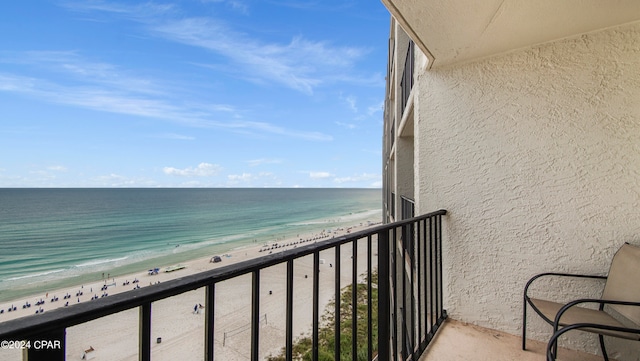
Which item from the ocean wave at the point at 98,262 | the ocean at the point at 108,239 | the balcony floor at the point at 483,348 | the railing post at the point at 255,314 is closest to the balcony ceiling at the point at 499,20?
the railing post at the point at 255,314

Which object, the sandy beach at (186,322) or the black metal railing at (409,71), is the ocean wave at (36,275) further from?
the black metal railing at (409,71)

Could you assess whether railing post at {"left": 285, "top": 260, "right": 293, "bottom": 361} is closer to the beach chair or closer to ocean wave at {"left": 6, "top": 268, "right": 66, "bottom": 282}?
the beach chair

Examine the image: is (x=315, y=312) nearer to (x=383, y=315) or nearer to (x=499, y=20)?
(x=383, y=315)

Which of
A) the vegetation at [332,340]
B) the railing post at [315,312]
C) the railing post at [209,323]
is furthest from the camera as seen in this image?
the vegetation at [332,340]

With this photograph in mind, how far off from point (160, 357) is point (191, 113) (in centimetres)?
6001

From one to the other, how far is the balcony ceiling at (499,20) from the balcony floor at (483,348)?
7.41ft

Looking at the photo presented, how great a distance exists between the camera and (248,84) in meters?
45.4

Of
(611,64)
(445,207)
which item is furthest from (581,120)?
(445,207)

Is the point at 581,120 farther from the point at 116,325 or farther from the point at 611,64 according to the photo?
the point at 116,325

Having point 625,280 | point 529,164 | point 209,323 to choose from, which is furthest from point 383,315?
point 529,164

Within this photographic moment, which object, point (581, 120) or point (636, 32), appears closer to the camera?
point (636, 32)

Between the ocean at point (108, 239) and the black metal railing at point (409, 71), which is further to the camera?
the ocean at point (108, 239)

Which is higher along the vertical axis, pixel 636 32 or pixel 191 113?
pixel 191 113

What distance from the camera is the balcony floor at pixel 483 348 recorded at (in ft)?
6.32
